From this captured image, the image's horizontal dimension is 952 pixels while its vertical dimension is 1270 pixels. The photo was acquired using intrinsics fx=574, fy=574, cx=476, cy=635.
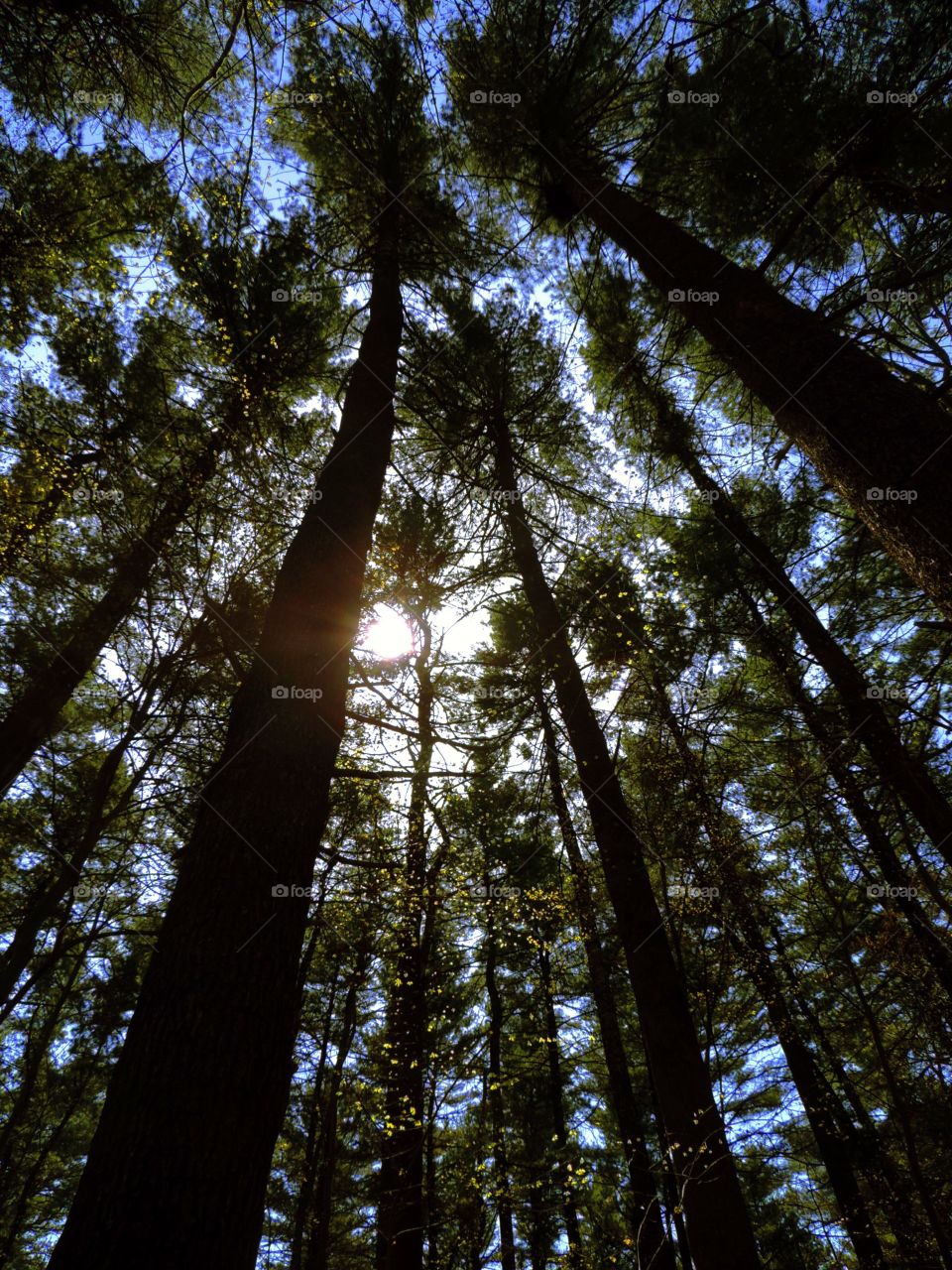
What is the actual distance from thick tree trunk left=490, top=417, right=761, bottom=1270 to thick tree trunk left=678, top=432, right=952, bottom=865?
2.31 metres

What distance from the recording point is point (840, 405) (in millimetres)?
3162

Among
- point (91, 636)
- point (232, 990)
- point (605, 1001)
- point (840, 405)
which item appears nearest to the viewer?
point (232, 990)

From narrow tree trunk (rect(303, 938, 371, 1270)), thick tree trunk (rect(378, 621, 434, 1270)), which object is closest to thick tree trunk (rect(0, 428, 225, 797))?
thick tree trunk (rect(378, 621, 434, 1270))

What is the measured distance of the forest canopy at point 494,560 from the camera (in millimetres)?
3916

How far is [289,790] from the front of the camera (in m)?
2.65

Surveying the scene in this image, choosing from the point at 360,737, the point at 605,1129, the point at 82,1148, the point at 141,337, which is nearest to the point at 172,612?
the point at 360,737

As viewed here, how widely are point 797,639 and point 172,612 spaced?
8.08 meters

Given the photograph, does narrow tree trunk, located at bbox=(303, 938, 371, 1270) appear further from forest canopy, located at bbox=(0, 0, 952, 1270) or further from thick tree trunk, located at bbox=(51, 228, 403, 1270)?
thick tree trunk, located at bbox=(51, 228, 403, 1270)

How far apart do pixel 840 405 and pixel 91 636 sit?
742 cm

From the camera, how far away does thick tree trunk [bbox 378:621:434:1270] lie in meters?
5.40

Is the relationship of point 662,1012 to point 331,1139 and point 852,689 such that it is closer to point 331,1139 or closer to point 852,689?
point 852,689

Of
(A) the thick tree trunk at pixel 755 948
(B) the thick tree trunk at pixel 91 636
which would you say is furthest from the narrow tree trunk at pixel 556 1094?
(B) the thick tree trunk at pixel 91 636

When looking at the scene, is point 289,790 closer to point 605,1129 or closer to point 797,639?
point 797,639

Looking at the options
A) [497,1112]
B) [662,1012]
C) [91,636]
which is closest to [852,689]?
[662,1012]
